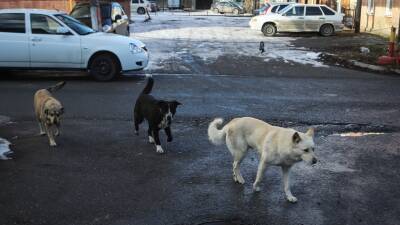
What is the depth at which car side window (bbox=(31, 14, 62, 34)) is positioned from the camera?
13.4m

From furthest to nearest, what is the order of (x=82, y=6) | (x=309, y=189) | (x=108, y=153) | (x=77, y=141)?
(x=82, y=6) < (x=77, y=141) < (x=108, y=153) < (x=309, y=189)

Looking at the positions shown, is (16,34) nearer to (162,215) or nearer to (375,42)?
(162,215)

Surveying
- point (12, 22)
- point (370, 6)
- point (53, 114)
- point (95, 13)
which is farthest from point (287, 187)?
point (370, 6)

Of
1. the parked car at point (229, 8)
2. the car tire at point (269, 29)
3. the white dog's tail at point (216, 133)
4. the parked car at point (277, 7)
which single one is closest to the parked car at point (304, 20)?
the car tire at point (269, 29)

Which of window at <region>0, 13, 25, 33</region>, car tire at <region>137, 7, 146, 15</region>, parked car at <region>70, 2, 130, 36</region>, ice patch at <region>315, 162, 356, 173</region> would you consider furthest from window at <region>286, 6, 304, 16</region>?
car tire at <region>137, 7, 146, 15</region>

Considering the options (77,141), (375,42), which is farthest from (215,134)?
(375,42)

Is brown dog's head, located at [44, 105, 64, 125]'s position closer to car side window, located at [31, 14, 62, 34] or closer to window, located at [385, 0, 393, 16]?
car side window, located at [31, 14, 62, 34]

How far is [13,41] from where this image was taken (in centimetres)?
1331

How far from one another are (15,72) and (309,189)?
429 inches

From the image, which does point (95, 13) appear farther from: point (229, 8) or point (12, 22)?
point (229, 8)

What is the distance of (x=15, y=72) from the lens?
14.9m

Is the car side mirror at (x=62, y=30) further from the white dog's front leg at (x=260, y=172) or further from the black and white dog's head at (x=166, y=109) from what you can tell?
the white dog's front leg at (x=260, y=172)

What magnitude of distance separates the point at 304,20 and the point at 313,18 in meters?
0.47

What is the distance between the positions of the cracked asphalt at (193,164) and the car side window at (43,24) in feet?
4.97
